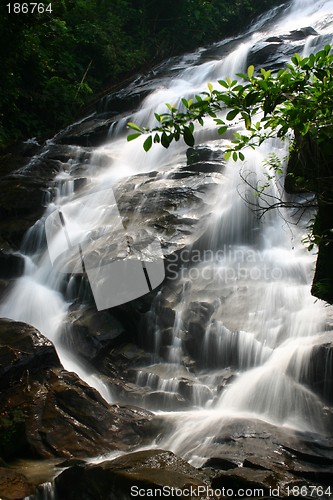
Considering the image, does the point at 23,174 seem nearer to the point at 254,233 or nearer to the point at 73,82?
the point at 254,233

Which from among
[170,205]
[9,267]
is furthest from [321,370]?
[9,267]

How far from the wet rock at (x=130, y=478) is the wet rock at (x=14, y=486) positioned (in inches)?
9.5

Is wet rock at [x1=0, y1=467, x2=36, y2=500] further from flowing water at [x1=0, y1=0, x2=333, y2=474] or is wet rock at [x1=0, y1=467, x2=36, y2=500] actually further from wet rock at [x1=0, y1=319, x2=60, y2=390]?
flowing water at [x1=0, y1=0, x2=333, y2=474]

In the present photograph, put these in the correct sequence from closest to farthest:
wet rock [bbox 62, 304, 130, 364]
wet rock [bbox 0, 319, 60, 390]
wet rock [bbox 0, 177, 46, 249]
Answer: wet rock [bbox 0, 319, 60, 390] < wet rock [bbox 62, 304, 130, 364] < wet rock [bbox 0, 177, 46, 249]

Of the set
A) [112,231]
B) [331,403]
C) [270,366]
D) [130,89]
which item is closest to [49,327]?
[112,231]

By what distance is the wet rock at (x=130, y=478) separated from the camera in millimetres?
3455

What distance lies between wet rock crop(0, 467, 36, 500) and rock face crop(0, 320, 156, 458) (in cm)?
63

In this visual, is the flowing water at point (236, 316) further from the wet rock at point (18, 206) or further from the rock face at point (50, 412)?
the rock face at point (50, 412)

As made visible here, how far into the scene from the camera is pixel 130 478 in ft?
11.5

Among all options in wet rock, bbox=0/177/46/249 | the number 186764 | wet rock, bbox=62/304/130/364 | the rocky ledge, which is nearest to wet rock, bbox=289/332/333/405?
the rocky ledge

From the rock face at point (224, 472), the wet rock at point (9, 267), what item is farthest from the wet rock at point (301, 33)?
the rock face at point (224, 472)

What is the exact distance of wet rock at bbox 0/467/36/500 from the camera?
3688 millimetres

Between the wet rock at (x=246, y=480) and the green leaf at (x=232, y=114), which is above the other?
the green leaf at (x=232, y=114)

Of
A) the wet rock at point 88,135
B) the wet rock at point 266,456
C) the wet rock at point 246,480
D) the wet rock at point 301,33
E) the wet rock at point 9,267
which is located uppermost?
the wet rock at point 301,33
